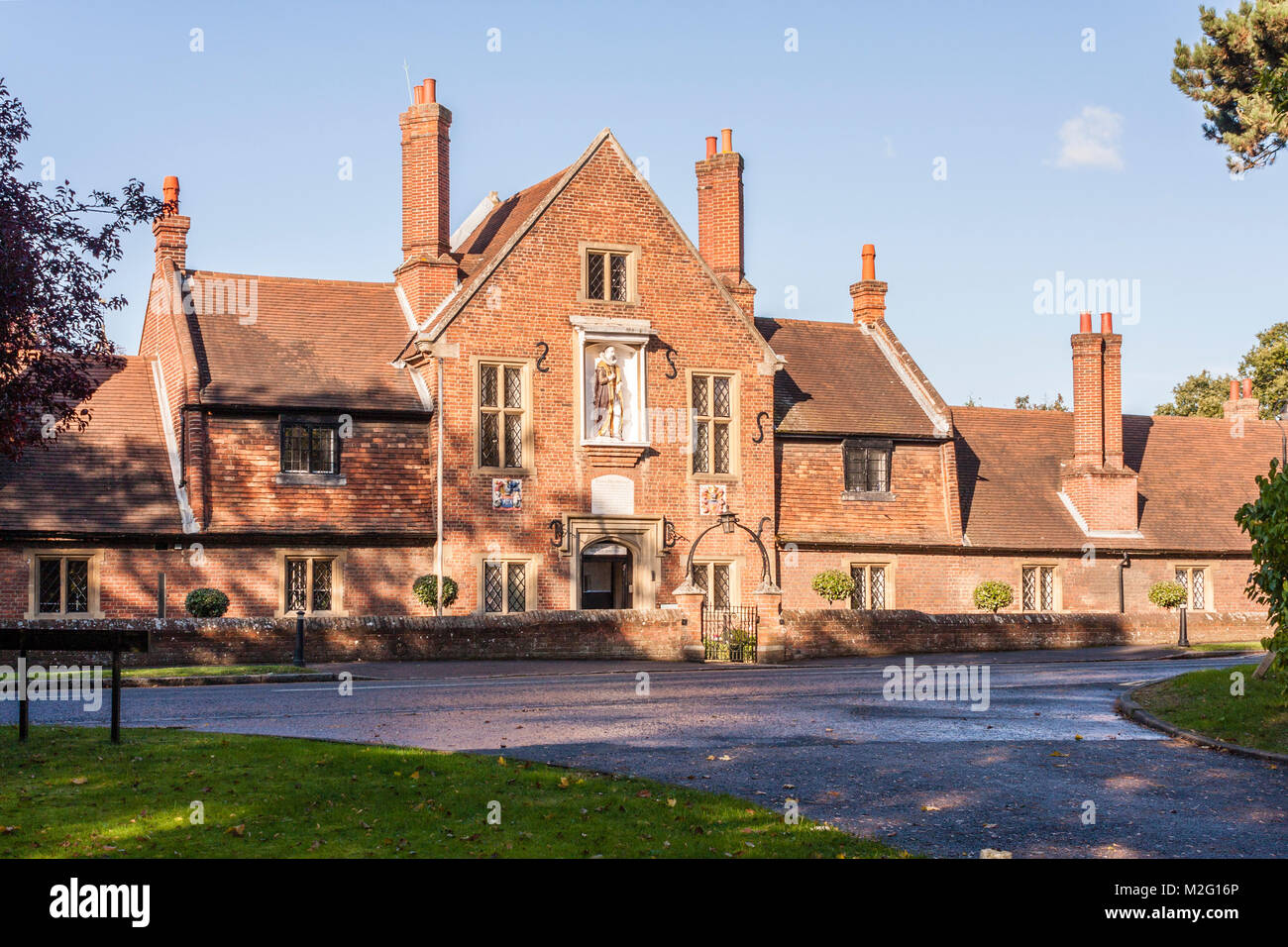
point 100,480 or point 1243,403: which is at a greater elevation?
point 1243,403

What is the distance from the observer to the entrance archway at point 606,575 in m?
34.4

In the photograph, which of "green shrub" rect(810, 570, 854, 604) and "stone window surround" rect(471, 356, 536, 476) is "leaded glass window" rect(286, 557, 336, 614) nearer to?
"stone window surround" rect(471, 356, 536, 476)

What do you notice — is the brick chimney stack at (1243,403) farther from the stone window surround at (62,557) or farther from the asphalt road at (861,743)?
the stone window surround at (62,557)

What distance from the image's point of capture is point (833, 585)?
35125 mm

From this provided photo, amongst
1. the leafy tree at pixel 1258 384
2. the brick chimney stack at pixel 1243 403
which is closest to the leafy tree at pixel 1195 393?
the leafy tree at pixel 1258 384

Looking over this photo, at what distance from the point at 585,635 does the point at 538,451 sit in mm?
6414

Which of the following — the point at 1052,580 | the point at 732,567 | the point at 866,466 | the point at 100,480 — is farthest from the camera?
the point at 1052,580

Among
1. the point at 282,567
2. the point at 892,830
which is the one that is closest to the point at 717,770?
the point at 892,830

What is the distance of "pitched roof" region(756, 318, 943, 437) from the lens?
37.7 m

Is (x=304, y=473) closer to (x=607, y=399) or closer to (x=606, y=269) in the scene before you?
(x=607, y=399)

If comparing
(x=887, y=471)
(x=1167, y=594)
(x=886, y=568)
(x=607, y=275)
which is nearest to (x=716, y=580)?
(x=886, y=568)

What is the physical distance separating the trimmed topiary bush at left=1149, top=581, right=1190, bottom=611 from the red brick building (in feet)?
3.82

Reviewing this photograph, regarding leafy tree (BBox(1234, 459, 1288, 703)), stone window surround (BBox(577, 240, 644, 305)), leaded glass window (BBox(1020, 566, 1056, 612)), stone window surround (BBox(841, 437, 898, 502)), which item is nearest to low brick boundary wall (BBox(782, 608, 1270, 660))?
leaded glass window (BBox(1020, 566, 1056, 612))
